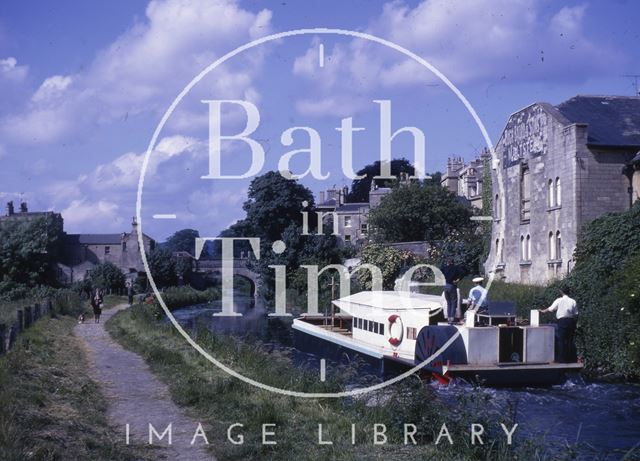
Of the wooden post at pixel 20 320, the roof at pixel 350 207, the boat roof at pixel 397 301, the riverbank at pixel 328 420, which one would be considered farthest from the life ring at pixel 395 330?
the roof at pixel 350 207

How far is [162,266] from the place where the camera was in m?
63.7

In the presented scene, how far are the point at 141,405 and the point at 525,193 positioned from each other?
2294 centimetres

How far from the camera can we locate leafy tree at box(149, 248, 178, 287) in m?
63.2

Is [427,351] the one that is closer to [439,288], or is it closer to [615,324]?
[615,324]

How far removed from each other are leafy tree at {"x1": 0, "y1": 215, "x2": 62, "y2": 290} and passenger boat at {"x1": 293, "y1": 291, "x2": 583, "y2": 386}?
5414cm

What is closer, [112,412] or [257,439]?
[257,439]

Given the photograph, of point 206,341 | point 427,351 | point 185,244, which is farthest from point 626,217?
point 185,244

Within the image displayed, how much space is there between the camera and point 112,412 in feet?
38.9

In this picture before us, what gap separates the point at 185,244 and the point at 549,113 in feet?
231

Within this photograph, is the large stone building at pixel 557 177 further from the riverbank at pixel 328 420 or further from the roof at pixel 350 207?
the roof at pixel 350 207

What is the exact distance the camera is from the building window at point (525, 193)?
31641mm

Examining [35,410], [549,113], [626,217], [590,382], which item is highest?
[549,113]

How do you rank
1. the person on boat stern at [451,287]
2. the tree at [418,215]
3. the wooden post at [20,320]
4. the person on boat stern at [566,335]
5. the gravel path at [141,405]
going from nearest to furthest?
the gravel path at [141,405]
the person on boat stern at [451,287]
the person on boat stern at [566,335]
the wooden post at [20,320]
the tree at [418,215]

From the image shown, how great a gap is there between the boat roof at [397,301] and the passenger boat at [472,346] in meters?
0.03
